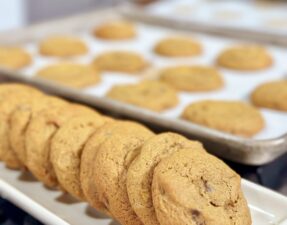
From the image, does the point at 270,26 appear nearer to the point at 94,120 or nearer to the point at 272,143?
the point at 272,143

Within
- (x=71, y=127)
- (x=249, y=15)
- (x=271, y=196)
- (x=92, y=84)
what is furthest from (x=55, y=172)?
(x=249, y=15)

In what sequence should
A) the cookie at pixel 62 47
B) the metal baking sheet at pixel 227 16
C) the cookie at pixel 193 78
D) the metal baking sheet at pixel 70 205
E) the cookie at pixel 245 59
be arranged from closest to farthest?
the metal baking sheet at pixel 70 205 → the cookie at pixel 193 78 → the cookie at pixel 245 59 → the cookie at pixel 62 47 → the metal baking sheet at pixel 227 16

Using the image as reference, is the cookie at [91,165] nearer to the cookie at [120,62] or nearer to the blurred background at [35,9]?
the cookie at [120,62]

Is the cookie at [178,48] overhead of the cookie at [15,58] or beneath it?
beneath

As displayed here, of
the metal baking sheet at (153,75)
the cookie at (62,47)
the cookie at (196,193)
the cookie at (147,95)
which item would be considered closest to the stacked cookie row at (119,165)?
the cookie at (196,193)

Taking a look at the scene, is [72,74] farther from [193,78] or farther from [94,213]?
[94,213]

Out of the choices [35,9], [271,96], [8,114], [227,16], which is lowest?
[35,9]

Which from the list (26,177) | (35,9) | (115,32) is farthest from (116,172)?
(35,9)
